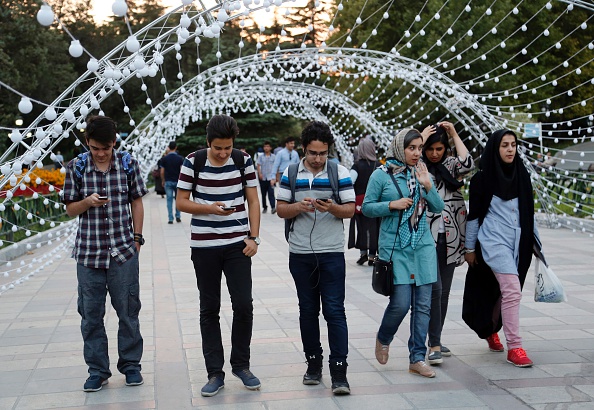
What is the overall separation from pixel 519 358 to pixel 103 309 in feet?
9.41

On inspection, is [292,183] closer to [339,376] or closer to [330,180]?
[330,180]

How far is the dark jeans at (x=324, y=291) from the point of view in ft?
16.4

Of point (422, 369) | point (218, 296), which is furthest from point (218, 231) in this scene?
point (422, 369)

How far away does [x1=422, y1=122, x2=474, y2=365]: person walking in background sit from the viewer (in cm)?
564

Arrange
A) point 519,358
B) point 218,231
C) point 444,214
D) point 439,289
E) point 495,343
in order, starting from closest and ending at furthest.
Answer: point 218,231
point 519,358
point 439,289
point 444,214
point 495,343

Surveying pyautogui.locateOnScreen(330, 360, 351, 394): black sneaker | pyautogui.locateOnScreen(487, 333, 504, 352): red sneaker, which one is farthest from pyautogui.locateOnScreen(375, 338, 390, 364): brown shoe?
pyautogui.locateOnScreen(487, 333, 504, 352): red sneaker

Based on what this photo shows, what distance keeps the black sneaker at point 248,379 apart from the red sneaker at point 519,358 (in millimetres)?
1838

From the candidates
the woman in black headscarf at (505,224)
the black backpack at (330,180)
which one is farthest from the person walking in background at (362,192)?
the black backpack at (330,180)

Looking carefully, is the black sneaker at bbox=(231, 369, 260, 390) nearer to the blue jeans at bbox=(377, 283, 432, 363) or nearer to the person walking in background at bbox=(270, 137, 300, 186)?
the blue jeans at bbox=(377, 283, 432, 363)

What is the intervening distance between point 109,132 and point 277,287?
14.2 ft

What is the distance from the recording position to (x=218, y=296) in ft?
16.6

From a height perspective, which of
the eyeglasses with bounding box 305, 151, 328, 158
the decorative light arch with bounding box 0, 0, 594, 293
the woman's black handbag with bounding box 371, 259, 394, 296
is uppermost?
the decorative light arch with bounding box 0, 0, 594, 293

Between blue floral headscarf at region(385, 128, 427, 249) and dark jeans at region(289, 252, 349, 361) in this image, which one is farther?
blue floral headscarf at region(385, 128, 427, 249)

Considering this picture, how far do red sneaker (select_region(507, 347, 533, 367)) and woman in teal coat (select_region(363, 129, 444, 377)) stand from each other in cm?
67
